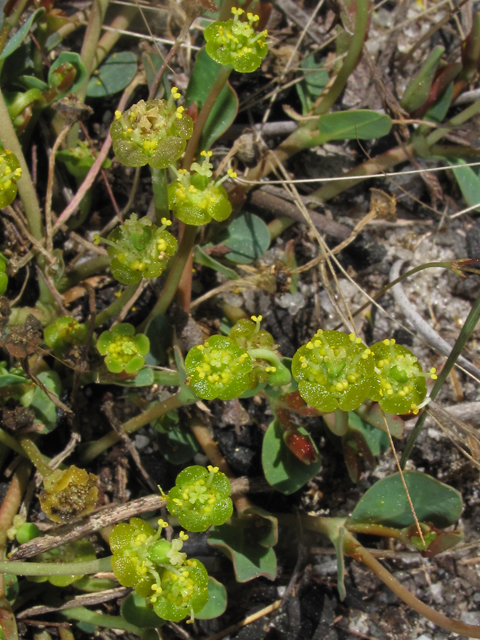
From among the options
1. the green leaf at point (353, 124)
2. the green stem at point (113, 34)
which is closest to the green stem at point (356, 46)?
the green leaf at point (353, 124)

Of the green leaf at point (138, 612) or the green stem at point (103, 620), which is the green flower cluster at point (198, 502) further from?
the green stem at point (103, 620)

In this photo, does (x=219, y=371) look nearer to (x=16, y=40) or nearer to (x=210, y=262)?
(x=210, y=262)

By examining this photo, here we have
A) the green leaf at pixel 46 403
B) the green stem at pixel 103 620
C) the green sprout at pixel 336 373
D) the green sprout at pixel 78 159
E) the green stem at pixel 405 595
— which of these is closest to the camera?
the green sprout at pixel 336 373

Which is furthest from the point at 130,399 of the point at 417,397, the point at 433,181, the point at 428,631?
the point at 433,181

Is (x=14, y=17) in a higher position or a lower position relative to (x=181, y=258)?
higher

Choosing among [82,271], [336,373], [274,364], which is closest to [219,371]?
[274,364]
